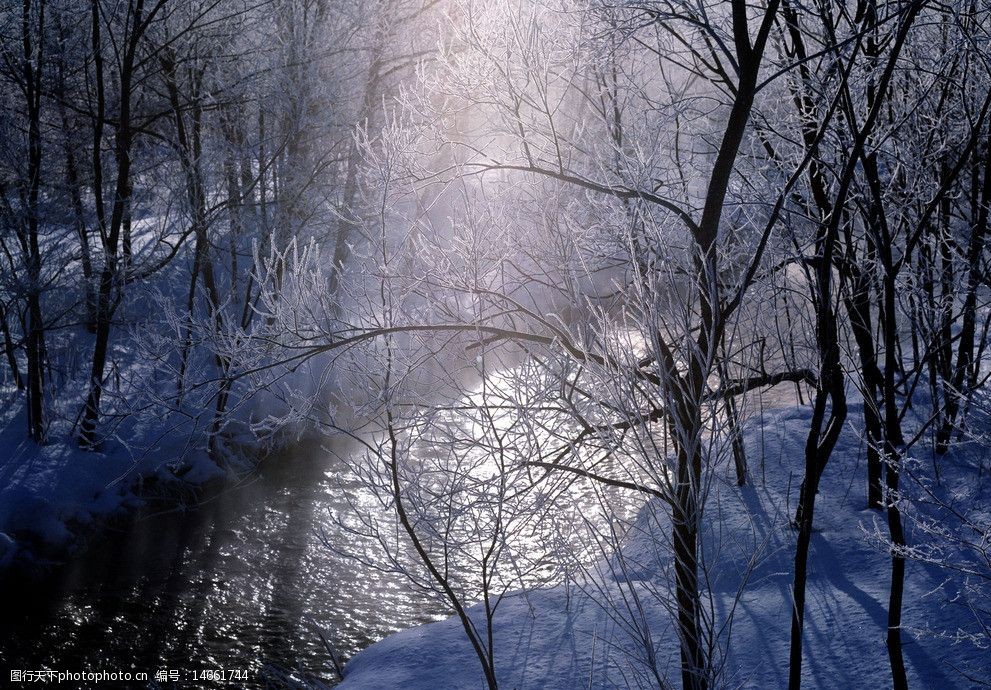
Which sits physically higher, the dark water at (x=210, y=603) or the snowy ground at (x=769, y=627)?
the dark water at (x=210, y=603)

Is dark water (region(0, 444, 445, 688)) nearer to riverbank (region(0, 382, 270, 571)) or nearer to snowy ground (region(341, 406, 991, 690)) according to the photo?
riverbank (region(0, 382, 270, 571))

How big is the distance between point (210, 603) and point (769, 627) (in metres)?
5.54

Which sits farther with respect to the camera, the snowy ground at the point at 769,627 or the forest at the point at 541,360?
the snowy ground at the point at 769,627

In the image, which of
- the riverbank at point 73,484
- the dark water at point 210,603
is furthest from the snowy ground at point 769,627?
the riverbank at point 73,484

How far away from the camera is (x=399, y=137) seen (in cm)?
511

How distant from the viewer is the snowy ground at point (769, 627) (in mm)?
4969

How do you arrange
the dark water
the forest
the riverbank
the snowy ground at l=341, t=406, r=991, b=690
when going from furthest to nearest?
the riverbank, the dark water, the snowy ground at l=341, t=406, r=991, b=690, the forest

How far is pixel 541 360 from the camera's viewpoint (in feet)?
13.6

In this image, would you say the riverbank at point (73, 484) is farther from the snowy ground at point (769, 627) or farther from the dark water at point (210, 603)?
the snowy ground at point (769, 627)

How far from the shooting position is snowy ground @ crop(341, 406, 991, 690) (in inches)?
196

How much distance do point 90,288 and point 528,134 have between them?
8.66 m

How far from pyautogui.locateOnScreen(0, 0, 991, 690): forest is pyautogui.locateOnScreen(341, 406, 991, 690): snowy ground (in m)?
0.03

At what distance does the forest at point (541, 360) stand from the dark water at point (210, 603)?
49mm

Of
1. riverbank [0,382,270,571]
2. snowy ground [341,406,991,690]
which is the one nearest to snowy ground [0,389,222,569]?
riverbank [0,382,270,571]
